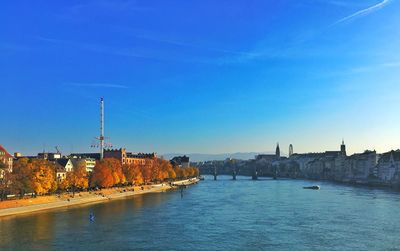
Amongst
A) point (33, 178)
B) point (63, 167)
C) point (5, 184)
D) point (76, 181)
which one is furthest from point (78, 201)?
point (63, 167)

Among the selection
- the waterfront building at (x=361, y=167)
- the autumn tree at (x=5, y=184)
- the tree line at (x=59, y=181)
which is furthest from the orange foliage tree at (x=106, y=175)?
the waterfront building at (x=361, y=167)

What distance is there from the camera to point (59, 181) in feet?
237

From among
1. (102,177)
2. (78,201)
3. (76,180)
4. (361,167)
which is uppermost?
(361,167)

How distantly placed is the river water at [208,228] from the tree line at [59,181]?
6055 mm

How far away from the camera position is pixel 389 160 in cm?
12225

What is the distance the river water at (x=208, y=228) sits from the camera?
35781 millimetres

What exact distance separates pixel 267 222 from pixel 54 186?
107 feet

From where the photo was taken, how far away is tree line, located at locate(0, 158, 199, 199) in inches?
2294

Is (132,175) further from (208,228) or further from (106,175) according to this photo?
(208,228)

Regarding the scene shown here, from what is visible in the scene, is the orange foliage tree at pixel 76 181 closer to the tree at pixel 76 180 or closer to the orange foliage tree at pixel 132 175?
the tree at pixel 76 180

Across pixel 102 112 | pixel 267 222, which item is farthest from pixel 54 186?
pixel 102 112

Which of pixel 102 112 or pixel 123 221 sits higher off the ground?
pixel 102 112

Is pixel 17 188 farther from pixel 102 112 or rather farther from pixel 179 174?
pixel 179 174

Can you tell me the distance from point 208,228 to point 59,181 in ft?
117
